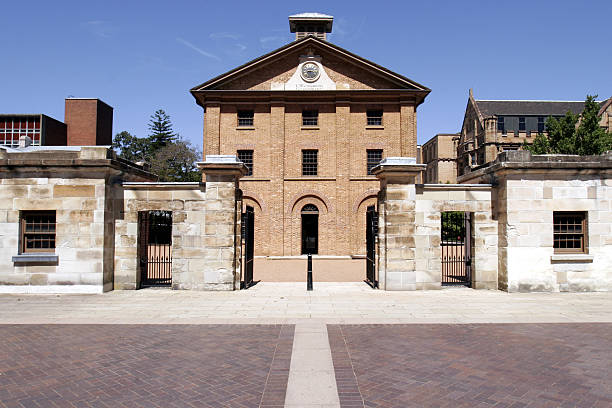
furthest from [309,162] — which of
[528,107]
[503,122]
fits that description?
[528,107]

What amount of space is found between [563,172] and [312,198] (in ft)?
49.3

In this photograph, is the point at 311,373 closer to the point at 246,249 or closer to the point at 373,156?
the point at 246,249

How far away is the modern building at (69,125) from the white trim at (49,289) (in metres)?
37.9

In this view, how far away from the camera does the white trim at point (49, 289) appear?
1090 centimetres

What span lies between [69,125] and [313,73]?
113ft

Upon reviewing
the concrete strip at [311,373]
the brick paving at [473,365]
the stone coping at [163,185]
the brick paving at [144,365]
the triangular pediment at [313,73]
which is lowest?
the brick paving at [144,365]

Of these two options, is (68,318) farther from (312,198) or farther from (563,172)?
(312,198)

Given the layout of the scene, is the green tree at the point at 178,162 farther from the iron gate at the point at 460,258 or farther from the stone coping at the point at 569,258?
the stone coping at the point at 569,258

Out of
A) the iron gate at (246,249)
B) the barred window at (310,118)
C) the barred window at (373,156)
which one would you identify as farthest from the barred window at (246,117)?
the iron gate at (246,249)

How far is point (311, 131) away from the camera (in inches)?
990

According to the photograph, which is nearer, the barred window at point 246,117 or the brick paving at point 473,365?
the brick paving at point 473,365

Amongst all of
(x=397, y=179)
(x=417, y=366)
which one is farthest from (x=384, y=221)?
(x=417, y=366)

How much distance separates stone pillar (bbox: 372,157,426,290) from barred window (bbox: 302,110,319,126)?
14.6 m

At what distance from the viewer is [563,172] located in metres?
11.3
